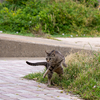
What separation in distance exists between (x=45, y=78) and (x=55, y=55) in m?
0.77

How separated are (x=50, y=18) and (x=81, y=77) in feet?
33.9

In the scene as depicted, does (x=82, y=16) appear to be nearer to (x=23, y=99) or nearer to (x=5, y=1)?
(x=5, y=1)

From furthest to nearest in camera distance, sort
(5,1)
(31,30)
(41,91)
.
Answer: (5,1), (31,30), (41,91)

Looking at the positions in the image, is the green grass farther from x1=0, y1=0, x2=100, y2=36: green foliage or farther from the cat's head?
x1=0, y1=0, x2=100, y2=36: green foliage

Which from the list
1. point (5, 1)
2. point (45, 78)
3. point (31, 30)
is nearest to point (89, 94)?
point (45, 78)

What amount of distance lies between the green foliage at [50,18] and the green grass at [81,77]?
7.66 metres

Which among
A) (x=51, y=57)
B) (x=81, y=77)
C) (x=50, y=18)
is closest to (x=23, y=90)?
(x=51, y=57)

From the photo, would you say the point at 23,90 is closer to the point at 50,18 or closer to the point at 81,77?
the point at 81,77

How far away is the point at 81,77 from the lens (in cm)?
482

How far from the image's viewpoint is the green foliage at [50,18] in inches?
564

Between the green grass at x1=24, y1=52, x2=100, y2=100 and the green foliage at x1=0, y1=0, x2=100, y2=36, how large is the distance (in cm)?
766

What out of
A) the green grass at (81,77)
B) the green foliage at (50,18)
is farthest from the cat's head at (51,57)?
the green foliage at (50,18)

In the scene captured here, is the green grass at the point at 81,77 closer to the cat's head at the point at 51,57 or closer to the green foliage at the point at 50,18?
the cat's head at the point at 51,57

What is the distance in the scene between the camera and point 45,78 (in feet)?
18.4
